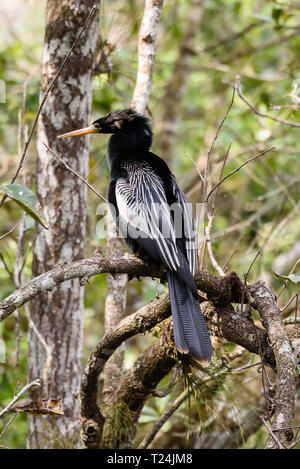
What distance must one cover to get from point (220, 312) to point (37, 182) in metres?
1.46

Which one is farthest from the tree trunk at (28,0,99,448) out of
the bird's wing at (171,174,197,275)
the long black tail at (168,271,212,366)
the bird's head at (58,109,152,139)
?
the long black tail at (168,271,212,366)

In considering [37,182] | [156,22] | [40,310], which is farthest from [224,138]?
[40,310]

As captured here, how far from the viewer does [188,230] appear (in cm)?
290

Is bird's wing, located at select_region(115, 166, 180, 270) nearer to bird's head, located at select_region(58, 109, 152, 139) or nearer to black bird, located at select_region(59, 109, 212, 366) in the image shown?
black bird, located at select_region(59, 109, 212, 366)

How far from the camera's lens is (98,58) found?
151 inches

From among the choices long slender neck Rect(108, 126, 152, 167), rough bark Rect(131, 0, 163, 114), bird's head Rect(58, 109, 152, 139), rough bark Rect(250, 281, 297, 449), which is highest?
rough bark Rect(131, 0, 163, 114)

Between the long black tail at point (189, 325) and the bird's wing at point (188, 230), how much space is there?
114 millimetres

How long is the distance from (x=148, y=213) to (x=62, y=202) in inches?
28.6

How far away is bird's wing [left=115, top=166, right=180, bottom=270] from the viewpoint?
2.71m

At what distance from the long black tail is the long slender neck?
1079 mm

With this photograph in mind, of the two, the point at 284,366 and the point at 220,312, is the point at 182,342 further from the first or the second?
the point at 284,366

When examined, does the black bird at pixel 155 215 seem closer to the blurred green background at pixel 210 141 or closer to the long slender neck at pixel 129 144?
the long slender neck at pixel 129 144

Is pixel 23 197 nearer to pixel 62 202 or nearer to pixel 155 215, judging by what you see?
pixel 155 215

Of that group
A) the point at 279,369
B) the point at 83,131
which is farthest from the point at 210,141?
the point at 279,369
